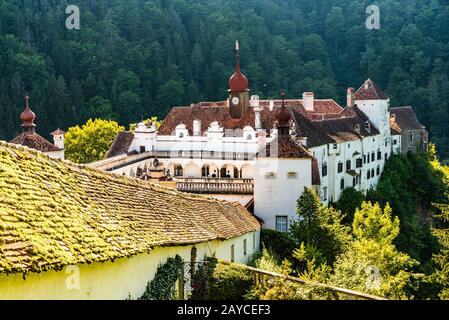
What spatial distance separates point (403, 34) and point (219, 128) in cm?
7763

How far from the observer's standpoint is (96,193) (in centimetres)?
1570

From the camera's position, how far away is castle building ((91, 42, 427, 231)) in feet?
127

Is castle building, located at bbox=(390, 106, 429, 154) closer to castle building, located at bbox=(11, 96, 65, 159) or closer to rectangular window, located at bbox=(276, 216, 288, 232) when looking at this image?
castle building, located at bbox=(11, 96, 65, 159)

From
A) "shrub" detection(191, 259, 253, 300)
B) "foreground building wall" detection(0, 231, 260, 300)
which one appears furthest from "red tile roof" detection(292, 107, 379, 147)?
"foreground building wall" detection(0, 231, 260, 300)

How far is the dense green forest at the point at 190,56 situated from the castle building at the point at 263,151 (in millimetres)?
42614

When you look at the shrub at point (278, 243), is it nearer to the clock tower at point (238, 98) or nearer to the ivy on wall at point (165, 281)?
the ivy on wall at point (165, 281)

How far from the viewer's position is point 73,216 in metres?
13.3

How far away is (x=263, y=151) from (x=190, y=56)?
8925 cm

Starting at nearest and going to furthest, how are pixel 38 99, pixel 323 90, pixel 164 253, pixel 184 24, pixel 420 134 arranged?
pixel 164 253
pixel 420 134
pixel 38 99
pixel 323 90
pixel 184 24

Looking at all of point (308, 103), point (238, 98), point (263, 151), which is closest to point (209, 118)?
point (238, 98)

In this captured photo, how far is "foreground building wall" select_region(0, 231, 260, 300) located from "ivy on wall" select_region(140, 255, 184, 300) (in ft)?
0.45
